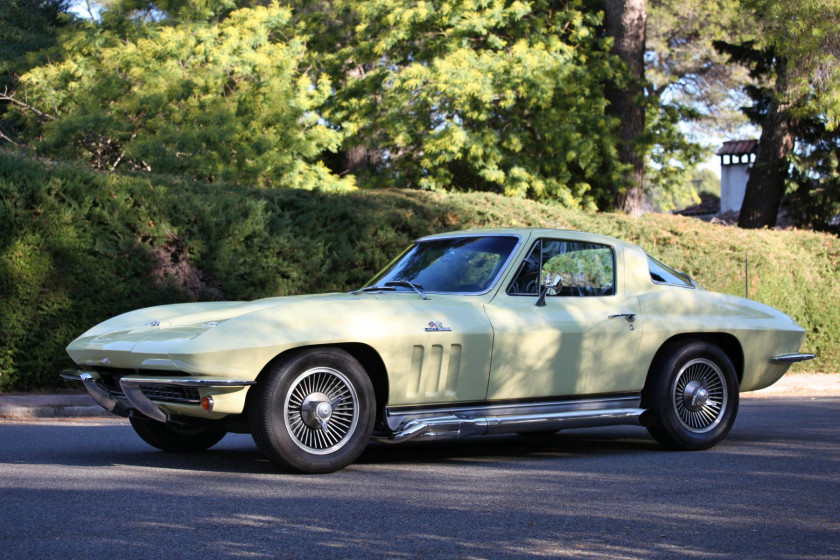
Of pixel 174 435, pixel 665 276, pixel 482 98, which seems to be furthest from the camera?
pixel 482 98

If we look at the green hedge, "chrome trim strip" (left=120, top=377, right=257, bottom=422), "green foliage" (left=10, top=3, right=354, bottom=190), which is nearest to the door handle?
"chrome trim strip" (left=120, top=377, right=257, bottom=422)

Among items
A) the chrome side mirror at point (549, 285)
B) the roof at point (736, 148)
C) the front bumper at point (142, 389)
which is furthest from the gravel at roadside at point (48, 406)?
the roof at point (736, 148)

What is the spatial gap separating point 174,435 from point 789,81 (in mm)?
18935

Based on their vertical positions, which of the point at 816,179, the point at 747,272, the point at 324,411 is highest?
the point at 816,179

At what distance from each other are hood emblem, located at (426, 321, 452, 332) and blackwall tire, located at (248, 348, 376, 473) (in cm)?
57

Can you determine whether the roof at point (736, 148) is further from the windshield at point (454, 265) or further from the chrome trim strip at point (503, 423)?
the chrome trim strip at point (503, 423)

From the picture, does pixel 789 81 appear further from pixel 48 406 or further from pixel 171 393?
pixel 171 393

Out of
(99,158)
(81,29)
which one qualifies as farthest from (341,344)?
(81,29)

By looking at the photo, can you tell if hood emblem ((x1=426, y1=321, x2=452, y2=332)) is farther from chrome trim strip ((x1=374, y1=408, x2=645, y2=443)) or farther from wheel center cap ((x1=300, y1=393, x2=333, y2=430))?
wheel center cap ((x1=300, y1=393, x2=333, y2=430))

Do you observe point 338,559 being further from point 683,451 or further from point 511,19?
point 511,19

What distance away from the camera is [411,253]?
26.9 feet

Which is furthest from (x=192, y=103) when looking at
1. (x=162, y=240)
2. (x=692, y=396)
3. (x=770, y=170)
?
(x=692, y=396)

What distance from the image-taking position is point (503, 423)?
7.12 m

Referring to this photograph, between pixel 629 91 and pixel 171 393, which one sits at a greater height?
pixel 629 91
